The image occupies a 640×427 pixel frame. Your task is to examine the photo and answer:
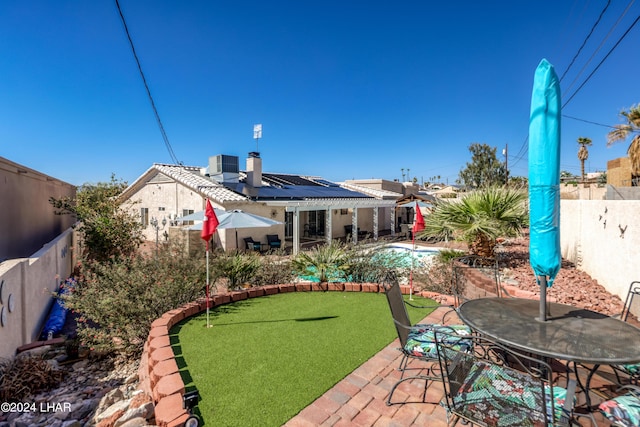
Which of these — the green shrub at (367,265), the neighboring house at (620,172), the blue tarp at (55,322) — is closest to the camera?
the blue tarp at (55,322)

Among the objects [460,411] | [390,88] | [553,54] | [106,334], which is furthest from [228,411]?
[390,88]

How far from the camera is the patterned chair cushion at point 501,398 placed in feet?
7.94

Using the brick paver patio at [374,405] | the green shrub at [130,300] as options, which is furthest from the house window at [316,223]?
the brick paver patio at [374,405]

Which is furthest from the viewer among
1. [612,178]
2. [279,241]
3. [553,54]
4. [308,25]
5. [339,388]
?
[612,178]

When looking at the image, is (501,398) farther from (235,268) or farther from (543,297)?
(235,268)

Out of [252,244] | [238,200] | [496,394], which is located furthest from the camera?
[252,244]

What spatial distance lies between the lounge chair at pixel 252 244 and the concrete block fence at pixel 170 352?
902cm

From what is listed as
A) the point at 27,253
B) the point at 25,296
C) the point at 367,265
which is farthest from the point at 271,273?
the point at 27,253

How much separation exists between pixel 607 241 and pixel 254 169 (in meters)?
18.2

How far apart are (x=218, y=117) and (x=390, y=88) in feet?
43.7

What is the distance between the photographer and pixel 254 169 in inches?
832

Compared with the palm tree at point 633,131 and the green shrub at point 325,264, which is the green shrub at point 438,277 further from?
the palm tree at point 633,131

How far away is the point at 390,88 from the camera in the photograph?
23.0m

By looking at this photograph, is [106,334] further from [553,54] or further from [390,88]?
[390,88]
